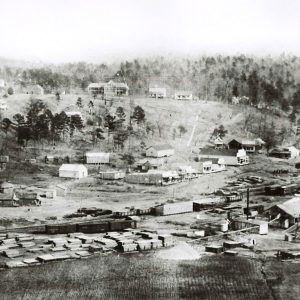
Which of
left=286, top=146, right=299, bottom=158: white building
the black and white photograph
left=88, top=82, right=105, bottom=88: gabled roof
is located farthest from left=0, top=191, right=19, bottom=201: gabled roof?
left=286, top=146, right=299, bottom=158: white building

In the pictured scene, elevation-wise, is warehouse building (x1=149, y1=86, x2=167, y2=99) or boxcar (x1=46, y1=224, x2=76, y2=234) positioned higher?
warehouse building (x1=149, y1=86, x2=167, y2=99)

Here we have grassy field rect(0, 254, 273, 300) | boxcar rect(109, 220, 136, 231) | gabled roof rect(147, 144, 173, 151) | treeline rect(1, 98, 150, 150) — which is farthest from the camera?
treeline rect(1, 98, 150, 150)

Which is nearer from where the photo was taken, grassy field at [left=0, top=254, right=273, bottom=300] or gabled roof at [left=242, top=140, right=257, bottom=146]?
grassy field at [left=0, top=254, right=273, bottom=300]

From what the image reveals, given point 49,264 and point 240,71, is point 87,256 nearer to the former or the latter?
point 49,264

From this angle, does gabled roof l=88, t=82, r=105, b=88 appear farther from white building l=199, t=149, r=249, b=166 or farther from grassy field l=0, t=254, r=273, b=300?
grassy field l=0, t=254, r=273, b=300

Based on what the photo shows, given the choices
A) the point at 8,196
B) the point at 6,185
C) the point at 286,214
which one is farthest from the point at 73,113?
the point at 286,214

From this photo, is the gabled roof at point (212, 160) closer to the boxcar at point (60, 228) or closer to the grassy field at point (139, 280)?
the boxcar at point (60, 228)
